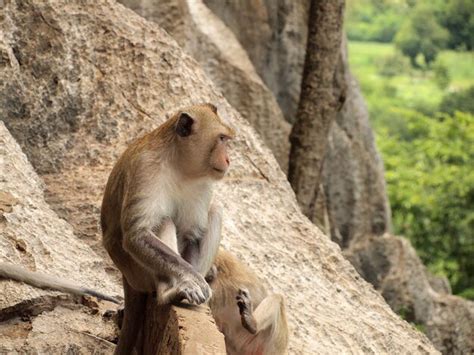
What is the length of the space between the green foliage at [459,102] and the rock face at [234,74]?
16.5 meters

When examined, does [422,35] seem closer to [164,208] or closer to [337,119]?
[337,119]

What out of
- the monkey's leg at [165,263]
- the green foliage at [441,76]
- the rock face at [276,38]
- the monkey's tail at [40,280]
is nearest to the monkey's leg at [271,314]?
the monkey's leg at [165,263]

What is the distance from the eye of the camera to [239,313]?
5.14 metres

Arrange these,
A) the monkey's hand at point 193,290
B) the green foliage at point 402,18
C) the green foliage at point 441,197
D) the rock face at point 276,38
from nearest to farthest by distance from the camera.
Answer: the monkey's hand at point 193,290 → the rock face at point 276,38 → the green foliage at point 441,197 → the green foliage at point 402,18

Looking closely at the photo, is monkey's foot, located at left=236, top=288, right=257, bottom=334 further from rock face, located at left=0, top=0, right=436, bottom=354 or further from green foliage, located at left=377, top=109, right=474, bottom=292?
green foliage, located at left=377, top=109, right=474, bottom=292

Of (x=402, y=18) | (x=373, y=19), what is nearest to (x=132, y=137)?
(x=402, y=18)

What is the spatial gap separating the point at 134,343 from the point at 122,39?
3.12 m

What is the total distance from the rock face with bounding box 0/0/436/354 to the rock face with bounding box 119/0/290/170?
3180mm

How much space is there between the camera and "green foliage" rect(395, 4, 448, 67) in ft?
102

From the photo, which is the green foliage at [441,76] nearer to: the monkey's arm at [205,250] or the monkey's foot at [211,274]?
the monkey's foot at [211,274]

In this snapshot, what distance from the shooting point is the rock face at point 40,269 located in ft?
16.1

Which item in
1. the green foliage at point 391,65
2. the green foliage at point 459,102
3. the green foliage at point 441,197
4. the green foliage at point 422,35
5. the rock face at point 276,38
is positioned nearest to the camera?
the rock face at point 276,38

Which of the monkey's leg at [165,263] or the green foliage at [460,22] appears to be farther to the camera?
the green foliage at [460,22]

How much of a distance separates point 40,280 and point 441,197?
1203 centimetres
